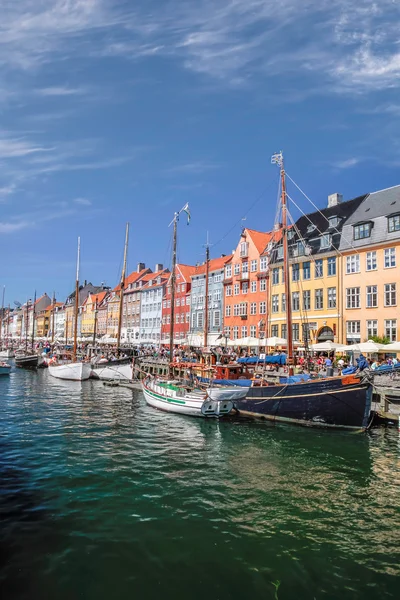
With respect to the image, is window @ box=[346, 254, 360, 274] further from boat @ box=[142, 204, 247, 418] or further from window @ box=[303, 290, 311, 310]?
boat @ box=[142, 204, 247, 418]

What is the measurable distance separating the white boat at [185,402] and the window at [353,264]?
2386 cm

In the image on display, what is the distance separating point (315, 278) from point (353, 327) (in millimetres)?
7791

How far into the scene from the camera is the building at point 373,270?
41.9m

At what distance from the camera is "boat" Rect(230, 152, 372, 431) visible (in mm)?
23234

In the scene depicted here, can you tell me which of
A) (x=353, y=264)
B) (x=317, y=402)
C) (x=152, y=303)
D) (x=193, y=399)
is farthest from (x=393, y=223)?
(x=152, y=303)

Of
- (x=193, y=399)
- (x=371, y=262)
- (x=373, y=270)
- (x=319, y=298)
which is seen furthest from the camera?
(x=319, y=298)

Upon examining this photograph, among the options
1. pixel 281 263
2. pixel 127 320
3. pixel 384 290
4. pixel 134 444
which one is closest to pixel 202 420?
pixel 134 444

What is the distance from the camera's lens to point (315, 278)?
5022 centimetres

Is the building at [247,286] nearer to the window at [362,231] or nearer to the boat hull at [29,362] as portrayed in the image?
the window at [362,231]

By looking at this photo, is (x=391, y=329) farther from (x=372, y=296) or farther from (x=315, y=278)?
(x=315, y=278)

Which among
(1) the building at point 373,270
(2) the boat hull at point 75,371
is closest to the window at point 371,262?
(1) the building at point 373,270

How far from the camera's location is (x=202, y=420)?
1078 inches

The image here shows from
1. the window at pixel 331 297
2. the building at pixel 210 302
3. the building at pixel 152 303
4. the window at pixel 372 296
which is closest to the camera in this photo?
the window at pixel 372 296

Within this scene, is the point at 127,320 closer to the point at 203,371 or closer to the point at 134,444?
the point at 203,371
